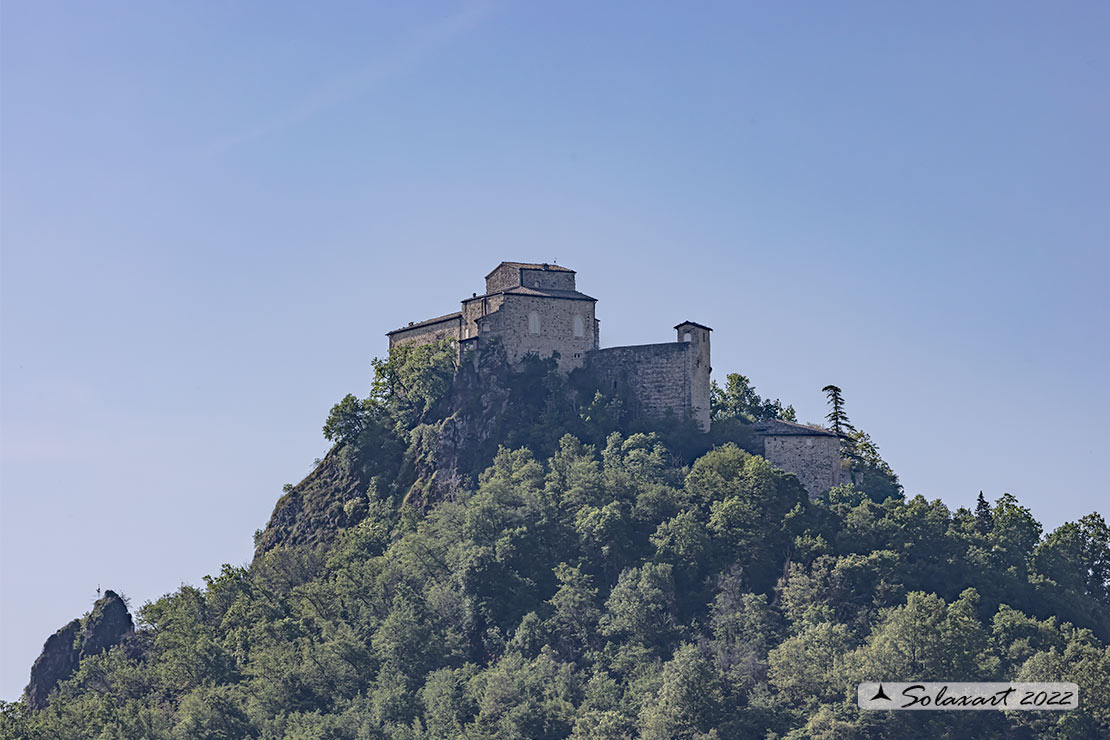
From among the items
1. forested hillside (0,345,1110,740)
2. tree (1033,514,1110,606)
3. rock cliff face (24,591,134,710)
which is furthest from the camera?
rock cliff face (24,591,134,710)

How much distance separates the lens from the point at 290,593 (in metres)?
105

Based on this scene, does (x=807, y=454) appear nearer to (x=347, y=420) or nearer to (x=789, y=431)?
(x=789, y=431)

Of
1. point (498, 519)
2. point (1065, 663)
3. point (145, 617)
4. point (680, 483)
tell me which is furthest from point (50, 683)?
point (1065, 663)

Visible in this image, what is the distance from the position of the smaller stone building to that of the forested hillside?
1.55 m

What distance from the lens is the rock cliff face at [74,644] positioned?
360ft

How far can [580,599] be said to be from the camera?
9162 centimetres

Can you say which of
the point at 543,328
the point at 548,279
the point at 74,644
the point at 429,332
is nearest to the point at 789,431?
the point at 543,328

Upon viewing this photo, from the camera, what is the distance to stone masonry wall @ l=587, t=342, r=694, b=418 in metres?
102

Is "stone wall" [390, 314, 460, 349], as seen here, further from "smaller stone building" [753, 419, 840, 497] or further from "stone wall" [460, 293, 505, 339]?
"smaller stone building" [753, 419, 840, 497]

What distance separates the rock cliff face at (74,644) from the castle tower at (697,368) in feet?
127

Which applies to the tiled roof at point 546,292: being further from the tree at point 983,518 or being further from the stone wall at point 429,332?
the tree at point 983,518

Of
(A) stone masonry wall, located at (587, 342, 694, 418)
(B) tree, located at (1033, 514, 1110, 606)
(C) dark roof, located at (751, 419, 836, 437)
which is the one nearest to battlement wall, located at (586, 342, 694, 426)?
(A) stone masonry wall, located at (587, 342, 694, 418)

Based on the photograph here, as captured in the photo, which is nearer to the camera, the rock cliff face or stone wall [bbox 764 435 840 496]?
stone wall [bbox 764 435 840 496]

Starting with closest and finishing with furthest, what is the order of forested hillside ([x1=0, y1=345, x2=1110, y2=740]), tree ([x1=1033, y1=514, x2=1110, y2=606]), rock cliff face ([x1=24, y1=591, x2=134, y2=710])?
forested hillside ([x1=0, y1=345, x2=1110, y2=740]) → tree ([x1=1033, y1=514, x2=1110, y2=606]) → rock cliff face ([x1=24, y1=591, x2=134, y2=710])
